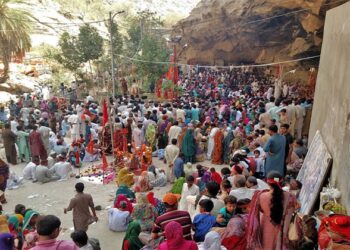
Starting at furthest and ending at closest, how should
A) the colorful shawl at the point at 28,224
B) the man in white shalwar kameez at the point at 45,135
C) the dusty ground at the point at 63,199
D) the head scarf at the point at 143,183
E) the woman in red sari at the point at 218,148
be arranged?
the man in white shalwar kameez at the point at 45,135 < the woman in red sari at the point at 218,148 < the head scarf at the point at 143,183 < the dusty ground at the point at 63,199 < the colorful shawl at the point at 28,224

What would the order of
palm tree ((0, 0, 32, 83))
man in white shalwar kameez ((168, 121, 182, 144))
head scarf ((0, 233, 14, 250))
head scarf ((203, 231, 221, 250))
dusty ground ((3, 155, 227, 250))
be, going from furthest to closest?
1. palm tree ((0, 0, 32, 83))
2. man in white shalwar kameez ((168, 121, 182, 144))
3. dusty ground ((3, 155, 227, 250))
4. head scarf ((203, 231, 221, 250))
5. head scarf ((0, 233, 14, 250))

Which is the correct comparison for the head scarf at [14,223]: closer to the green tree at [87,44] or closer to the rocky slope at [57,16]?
the green tree at [87,44]

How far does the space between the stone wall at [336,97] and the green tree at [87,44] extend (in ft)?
49.6

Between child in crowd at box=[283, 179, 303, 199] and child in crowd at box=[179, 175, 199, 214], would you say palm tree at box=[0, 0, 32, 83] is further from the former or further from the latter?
child in crowd at box=[283, 179, 303, 199]

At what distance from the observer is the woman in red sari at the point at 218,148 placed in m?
11.3

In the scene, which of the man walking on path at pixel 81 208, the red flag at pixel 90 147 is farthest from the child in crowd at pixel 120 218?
the red flag at pixel 90 147

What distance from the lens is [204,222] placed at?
4.76 m

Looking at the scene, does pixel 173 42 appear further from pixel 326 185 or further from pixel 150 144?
pixel 326 185

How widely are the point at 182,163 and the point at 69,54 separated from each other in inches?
→ 582

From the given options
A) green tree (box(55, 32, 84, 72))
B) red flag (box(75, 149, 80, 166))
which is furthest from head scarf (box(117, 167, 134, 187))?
green tree (box(55, 32, 84, 72))

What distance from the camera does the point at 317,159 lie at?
7.20 meters

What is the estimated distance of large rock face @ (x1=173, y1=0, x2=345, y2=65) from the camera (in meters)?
17.8

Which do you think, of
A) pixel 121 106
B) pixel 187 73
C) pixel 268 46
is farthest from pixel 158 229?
pixel 187 73

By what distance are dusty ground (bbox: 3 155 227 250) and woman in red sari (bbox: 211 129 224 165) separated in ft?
7.58
